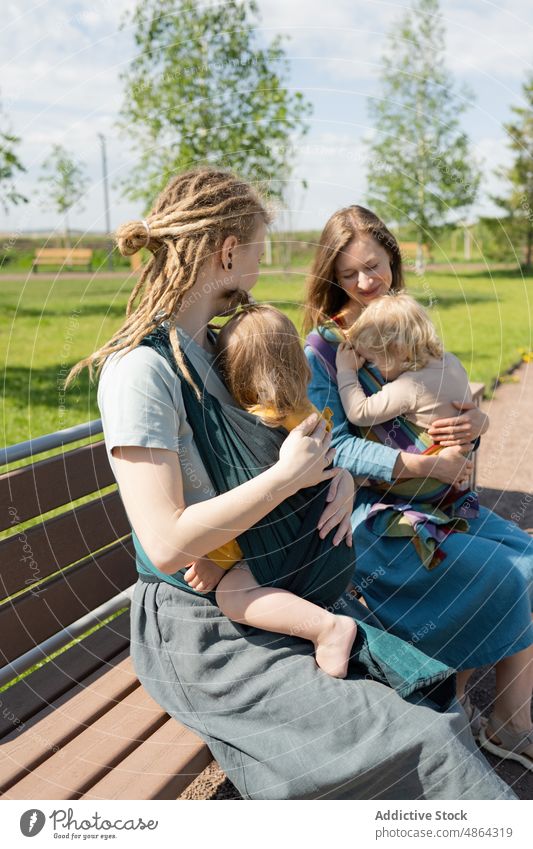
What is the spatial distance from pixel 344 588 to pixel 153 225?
1.03m

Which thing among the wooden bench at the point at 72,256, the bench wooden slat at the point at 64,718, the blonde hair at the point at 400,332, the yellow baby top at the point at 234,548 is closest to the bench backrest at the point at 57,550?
the bench wooden slat at the point at 64,718

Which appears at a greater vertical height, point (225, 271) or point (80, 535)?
point (225, 271)

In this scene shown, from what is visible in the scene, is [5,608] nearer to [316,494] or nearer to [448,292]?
[316,494]

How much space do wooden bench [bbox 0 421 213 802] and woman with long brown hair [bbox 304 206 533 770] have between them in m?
0.81

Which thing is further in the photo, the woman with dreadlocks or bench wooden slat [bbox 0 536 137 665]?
bench wooden slat [bbox 0 536 137 665]

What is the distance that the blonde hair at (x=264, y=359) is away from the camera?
73.5 inches

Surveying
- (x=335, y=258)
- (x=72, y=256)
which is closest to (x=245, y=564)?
(x=335, y=258)

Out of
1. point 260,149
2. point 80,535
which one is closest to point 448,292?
point 260,149

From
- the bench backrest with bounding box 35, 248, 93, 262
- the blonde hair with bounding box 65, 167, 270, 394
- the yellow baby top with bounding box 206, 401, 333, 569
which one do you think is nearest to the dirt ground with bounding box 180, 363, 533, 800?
the yellow baby top with bounding box 206, 401, 333, 569

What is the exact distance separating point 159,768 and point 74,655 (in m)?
0.60

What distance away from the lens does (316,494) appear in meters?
1.99

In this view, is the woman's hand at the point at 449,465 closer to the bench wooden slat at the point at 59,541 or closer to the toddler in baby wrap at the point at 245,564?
the toddler in baby wrap at the point at 245,564

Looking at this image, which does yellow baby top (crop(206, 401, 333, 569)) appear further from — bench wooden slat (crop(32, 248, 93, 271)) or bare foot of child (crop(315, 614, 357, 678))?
bench wooden slat (crop(32, 248, 93, 271))

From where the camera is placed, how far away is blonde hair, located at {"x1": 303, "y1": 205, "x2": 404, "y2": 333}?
2.69m
